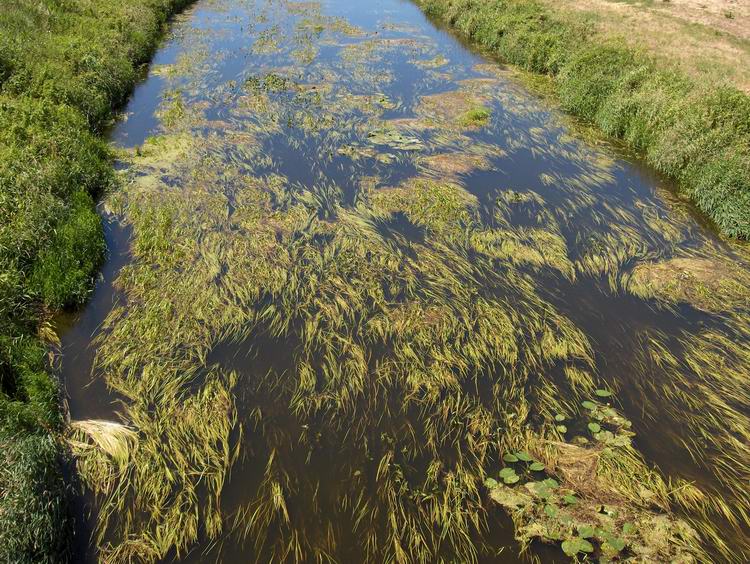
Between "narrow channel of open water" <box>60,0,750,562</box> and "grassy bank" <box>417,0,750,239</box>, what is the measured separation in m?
0.68

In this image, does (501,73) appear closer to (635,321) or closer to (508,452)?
(635,321)

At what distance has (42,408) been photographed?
5.35 metres

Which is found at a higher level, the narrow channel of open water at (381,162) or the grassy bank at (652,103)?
the grassy bank at (652,103)

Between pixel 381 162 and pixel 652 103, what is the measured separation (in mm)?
8349

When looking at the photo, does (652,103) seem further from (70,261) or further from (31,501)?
(31,501)

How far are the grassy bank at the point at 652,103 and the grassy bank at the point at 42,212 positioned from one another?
12735mm

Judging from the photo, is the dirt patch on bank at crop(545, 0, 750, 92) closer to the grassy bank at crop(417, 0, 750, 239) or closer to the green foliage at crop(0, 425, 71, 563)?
the grassy bank at crop(417, 0, 750, 239)

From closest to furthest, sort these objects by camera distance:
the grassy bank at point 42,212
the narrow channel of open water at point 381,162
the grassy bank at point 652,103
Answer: the grassy bank at point 42,212, the narrow channel of open water at point 381,162, the grassy bank at point 652,103

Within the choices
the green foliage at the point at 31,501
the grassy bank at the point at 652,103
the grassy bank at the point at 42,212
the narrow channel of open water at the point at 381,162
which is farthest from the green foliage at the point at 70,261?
the grassy bank at the point at 652,103

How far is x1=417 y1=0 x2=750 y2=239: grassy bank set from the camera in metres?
10.4

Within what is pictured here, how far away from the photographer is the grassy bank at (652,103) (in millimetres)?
10430

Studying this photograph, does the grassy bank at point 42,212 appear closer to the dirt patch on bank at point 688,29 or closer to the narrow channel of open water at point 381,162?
the narrow channel of open water at point 381,162

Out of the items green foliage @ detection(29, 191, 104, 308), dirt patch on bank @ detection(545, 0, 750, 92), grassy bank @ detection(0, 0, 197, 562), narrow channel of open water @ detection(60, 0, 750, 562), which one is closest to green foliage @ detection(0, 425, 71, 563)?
grassy bank @ detection(0, 0, 197, 562)

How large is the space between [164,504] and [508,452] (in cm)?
393
